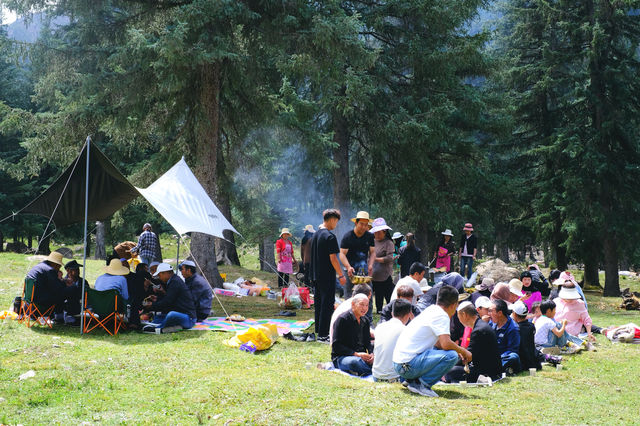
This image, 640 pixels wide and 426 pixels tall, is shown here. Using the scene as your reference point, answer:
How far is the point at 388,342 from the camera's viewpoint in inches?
241

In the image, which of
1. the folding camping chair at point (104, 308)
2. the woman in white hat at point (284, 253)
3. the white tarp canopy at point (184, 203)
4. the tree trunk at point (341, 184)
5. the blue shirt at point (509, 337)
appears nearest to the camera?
the blue shirt at point (509, 337)

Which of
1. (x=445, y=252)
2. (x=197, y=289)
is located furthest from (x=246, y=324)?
(x=445, y=252)

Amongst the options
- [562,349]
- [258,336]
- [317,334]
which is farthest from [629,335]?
[258,336]

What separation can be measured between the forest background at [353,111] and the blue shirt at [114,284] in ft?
15.0

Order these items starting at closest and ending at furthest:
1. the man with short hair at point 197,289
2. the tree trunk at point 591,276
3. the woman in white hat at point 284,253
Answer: the man with short hair at point 197,289 → the woman in white hat at point 284,253 → the tree trunk at point 591,276

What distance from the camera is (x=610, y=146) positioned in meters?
19.5

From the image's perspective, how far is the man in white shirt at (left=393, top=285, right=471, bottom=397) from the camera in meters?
5.75

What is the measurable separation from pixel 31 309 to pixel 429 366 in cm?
617

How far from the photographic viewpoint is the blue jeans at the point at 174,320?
29.8 feet

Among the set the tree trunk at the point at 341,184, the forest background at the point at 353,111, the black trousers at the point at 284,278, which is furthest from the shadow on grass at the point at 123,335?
the tree trunk at the point at 341,184

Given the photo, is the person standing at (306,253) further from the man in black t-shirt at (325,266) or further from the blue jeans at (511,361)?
A: the blue jeans at (511,361)

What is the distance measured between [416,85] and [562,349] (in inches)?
461

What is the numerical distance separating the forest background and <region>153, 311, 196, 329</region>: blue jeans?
455 cm

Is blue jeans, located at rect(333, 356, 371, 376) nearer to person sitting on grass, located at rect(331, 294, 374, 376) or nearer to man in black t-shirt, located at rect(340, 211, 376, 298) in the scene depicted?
person sitting on grass, located at rect(331, 294, 374, 376)
